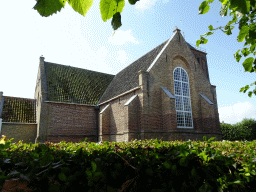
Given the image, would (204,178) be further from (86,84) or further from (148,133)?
(86,84)

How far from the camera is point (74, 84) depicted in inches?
924

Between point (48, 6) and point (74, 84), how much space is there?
22928 millimetres

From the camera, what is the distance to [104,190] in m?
1.29

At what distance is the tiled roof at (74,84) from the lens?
2100 cm

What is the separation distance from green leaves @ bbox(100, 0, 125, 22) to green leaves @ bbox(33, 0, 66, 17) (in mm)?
304

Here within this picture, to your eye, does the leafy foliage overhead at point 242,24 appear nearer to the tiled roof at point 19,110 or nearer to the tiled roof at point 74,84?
the tiled roof at point 74,84

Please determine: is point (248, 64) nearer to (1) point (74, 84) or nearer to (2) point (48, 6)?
(2) point (48, 6)

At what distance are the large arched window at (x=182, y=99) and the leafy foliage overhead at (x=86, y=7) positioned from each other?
17.4 meters

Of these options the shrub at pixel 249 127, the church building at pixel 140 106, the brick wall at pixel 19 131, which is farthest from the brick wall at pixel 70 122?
the shrub at pixel 249 127

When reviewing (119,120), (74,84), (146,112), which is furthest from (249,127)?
(74,84)

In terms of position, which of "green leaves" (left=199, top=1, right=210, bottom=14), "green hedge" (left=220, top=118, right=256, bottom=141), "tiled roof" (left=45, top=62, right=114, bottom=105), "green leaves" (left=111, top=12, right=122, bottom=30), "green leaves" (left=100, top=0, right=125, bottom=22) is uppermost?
"tiled roof" (left=45, top=62, right=114, bottom=105)

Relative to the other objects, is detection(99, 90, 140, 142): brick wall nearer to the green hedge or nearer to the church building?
the church building

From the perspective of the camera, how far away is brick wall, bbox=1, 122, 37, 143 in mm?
18828

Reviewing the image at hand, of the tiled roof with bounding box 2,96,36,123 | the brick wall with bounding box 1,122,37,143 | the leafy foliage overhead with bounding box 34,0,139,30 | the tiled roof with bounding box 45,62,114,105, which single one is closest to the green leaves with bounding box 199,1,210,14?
the leafy foliage overhead with bounding box 34,0,139,30
